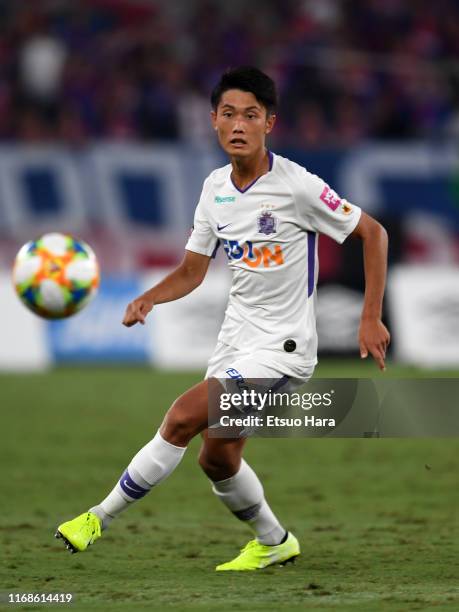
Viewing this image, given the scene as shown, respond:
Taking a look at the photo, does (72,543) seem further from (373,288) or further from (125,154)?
(125,154)

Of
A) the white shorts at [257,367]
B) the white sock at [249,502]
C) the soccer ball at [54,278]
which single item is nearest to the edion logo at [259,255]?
the white shorts at [257,367]

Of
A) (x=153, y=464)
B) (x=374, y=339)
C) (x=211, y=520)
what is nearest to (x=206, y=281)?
(x=211, y=520)

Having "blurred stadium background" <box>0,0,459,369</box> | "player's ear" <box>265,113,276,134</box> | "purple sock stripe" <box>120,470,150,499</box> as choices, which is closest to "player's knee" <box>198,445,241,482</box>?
"purple sock stripe" <box>120,470,150,499</box>

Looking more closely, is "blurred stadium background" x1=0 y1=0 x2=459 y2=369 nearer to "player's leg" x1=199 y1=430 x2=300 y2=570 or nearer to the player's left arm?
"player's leg" x1=199 y1=430 x2=300 y2=570

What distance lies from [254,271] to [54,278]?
4.26ft

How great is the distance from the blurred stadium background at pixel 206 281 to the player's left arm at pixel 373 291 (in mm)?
1072

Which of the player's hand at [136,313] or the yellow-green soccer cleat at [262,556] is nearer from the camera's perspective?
the player's hand at [136,313]

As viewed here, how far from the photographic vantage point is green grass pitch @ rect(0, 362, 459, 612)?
568 cm

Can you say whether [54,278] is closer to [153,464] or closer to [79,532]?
[153,464]

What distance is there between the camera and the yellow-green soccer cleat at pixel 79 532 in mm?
5801

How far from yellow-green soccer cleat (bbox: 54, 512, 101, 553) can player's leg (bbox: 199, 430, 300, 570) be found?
23.9 inches

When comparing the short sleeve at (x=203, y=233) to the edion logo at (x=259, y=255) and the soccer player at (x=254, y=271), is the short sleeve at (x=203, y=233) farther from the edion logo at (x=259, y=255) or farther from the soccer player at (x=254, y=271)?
the edion logo at (x=259, y=255)

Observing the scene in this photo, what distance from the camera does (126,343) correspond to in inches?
650

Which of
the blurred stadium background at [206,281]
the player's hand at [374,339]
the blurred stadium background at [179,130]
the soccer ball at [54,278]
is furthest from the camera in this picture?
the blurred stadium background at [179,130]
